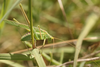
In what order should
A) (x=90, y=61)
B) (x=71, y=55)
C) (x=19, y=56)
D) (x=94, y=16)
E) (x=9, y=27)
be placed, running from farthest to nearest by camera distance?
(x=9, y=27)
(x=94, y=16)
(x=71, y=55)
(x=90, y=61)
(x=19, y=56)

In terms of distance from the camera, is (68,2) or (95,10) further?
(68,2)

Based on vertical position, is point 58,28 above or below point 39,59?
above

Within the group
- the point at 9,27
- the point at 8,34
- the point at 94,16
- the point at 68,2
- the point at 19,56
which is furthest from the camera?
the point at 68,2

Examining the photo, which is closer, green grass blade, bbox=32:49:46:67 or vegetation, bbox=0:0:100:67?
green grass blade, bbox=32:49:46:67

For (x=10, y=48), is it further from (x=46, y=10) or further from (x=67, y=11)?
(x=67, y=11)

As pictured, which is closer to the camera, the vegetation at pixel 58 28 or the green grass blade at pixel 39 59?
the green grass blade at pixel 39 59

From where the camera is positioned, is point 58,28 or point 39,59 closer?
point 39,59

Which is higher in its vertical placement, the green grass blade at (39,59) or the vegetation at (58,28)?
the vegetation at (58,28)

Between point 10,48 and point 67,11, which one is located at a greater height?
point 67,11

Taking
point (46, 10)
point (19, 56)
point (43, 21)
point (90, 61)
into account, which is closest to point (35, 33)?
point (19, 56)

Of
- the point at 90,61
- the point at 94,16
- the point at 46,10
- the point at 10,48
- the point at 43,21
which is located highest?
the point at 46,10

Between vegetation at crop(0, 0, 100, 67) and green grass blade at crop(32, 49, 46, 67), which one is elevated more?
vegetation at crop(0, 0, 100, 67)
